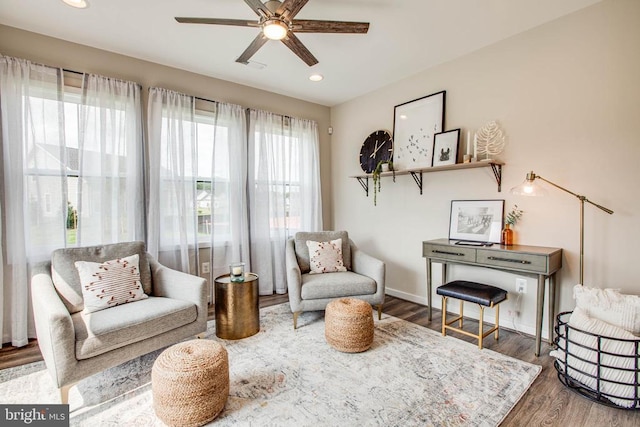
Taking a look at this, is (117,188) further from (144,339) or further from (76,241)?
(144,339)

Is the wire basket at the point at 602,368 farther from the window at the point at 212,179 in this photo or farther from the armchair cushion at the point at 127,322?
the window at the point at 212,179

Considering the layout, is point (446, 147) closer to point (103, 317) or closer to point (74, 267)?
point (103, 317)

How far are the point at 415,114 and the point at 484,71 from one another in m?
0.78

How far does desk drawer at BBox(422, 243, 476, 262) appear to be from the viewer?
8.67 feet

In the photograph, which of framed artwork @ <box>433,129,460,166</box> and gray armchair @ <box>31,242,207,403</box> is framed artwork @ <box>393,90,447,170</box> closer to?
framed artwork @ <box>433,129,460,166</box>

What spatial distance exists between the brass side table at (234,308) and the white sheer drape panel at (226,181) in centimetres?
96

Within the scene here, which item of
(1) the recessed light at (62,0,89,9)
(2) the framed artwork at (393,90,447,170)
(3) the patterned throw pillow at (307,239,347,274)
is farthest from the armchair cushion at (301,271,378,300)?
(1) the recessed light at (62,0,89,9)

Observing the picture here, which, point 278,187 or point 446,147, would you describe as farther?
point 278,187

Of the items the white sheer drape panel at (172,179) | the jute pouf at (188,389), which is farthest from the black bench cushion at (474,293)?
the white sheer drape panel at (172,179)

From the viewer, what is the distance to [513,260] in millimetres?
2393

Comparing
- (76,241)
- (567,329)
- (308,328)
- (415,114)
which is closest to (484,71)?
(415,114)

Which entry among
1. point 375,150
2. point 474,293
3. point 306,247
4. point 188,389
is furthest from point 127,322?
point 375,150

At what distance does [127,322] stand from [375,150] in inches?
126

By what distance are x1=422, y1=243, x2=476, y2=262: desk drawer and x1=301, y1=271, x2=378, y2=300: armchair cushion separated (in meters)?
0.63
